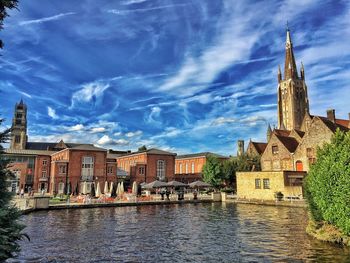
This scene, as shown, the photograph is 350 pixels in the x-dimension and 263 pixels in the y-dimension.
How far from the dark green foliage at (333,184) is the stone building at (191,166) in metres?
58.6

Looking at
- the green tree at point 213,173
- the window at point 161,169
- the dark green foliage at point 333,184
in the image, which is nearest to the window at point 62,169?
the window at point 161,169

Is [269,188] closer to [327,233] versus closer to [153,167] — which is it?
[327,233]

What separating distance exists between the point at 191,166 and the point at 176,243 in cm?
6707

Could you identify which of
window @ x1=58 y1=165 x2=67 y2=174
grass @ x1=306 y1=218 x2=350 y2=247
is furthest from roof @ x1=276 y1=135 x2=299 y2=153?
window @ x1=58 y1=165 x2=67 y2=174

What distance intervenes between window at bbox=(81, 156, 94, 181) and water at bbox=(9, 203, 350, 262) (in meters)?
35.3

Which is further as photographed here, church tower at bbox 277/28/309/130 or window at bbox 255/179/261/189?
church tower at bbox 277/28/309/130

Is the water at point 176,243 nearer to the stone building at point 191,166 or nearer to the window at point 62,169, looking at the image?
the window at point 62,169

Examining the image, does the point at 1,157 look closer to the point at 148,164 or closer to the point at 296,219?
the point at 296,219

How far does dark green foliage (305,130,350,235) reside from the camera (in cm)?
1455

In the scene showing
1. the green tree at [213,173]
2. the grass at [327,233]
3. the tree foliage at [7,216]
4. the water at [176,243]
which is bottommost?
the water at [176,243]

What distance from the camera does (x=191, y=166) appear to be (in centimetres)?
8288

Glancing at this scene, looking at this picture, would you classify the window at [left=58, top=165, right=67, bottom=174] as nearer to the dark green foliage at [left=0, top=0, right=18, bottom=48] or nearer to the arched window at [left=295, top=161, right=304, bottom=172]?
the arched window at [left=295, top=161, right=304, bottom=172]

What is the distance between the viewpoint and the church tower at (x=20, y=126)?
341 ft

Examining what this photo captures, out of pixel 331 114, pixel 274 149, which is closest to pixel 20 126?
pixel 274 149
